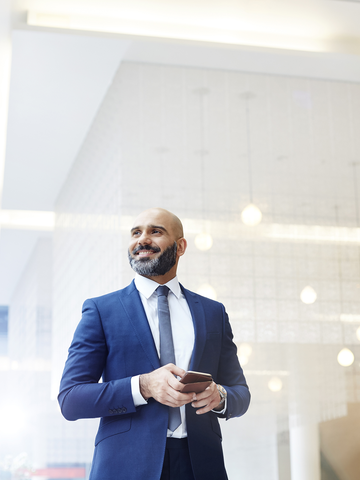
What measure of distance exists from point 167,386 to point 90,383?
0.27 m

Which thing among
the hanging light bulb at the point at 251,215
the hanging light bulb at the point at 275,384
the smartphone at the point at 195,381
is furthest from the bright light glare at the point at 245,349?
the smartphone at the point at 195,381

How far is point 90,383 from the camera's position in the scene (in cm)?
186

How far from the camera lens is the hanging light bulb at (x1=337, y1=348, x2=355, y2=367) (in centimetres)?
434

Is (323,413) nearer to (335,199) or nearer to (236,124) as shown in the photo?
(335,199)

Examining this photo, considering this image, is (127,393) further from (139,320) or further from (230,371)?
(230,371)

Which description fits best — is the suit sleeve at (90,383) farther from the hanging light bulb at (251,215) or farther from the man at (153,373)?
the hanging light bulb at (251,215)

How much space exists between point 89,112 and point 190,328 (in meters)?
3.24

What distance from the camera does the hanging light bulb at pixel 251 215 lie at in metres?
4.50

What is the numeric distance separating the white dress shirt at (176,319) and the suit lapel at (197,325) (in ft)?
0.09

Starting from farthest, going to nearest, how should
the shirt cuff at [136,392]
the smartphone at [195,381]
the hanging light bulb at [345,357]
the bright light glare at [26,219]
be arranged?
the bright light glare at [26,219], the hanging light bulb at [345,357], the shirt cuff at [136,392], the smartphone at [195,381]

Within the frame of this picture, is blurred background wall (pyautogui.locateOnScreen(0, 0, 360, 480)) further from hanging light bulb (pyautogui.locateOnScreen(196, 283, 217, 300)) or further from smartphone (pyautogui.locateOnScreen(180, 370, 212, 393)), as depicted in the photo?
smartphone (pyautogui.locateOnScreen(180, 370, 212, 393))

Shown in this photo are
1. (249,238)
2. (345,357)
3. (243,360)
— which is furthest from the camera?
(249,238)

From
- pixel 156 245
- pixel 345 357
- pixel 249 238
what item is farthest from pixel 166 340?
pixel 345 357

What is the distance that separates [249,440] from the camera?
13.3 ft
